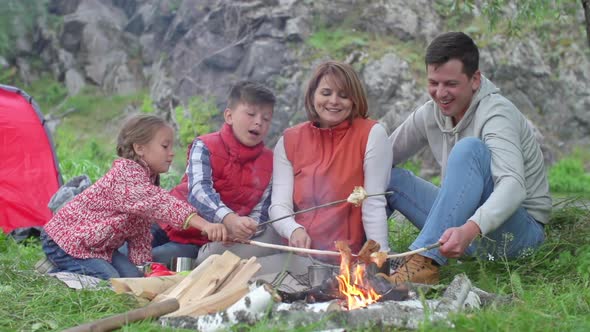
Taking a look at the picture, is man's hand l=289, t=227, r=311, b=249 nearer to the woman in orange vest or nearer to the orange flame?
→ the woman in orange vest

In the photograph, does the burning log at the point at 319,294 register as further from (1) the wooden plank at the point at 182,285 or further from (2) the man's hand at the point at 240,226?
(2) the man's hand at the point at 240,226

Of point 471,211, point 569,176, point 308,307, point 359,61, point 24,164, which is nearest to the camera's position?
point 308,307

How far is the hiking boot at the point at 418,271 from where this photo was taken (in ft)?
12.0

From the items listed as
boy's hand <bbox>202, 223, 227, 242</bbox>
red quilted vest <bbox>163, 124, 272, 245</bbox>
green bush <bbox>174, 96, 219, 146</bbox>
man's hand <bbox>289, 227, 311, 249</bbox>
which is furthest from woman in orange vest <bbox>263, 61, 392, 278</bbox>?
green bush <bbox>174, 96, 219, 146</bbox>

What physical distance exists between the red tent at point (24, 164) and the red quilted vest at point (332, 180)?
10.5 feet

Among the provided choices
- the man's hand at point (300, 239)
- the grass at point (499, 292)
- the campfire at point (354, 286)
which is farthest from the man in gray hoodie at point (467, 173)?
the man's hand at point (300, 239)

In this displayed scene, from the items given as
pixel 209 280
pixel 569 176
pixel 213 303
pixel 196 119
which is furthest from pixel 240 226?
pixel 196 119

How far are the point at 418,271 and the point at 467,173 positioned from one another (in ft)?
1.89

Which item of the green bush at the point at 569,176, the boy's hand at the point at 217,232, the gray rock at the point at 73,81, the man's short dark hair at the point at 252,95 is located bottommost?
the green bush at the point at 569,176

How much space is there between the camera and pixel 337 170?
4258 mm

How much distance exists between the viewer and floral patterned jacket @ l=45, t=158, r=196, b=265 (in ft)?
13.6

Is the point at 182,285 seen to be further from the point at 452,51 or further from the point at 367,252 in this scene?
the point at 452,51

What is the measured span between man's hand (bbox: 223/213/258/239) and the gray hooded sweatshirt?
1212mm

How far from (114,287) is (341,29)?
35.7 ft
